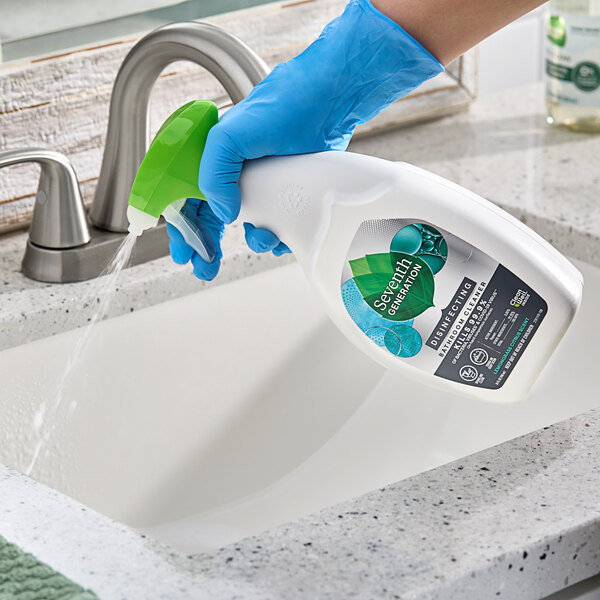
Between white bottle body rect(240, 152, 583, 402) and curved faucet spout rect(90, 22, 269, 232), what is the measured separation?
161 mm

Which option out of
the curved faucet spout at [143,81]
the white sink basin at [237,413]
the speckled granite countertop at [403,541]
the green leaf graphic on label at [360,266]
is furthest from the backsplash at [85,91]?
the speckled granite countertop at [403,541]

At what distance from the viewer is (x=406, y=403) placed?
0.98 metres

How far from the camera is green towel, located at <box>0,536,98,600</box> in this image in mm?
507

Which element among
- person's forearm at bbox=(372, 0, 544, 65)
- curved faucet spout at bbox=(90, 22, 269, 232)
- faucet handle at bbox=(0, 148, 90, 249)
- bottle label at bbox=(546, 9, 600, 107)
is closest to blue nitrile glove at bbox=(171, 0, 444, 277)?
person's forearm at bbox=(372, 0, 544, 65)

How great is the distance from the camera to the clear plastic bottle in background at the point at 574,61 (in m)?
1.14

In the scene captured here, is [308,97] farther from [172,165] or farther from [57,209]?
[57,209]

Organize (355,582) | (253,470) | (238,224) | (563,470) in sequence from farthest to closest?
1. (238,224)
2. (253,470)
3. (563,470)
4. (355,582)

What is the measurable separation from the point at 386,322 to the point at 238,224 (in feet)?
1.27

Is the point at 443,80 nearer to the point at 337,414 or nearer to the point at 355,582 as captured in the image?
the point at 337,414

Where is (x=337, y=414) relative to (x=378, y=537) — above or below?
below

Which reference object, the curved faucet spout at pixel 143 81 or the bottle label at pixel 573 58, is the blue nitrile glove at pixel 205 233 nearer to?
the curved faucet spout at pixel 143 81

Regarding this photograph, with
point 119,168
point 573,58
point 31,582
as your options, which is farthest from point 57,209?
point 573,58

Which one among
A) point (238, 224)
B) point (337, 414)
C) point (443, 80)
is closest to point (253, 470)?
point (337, 414)

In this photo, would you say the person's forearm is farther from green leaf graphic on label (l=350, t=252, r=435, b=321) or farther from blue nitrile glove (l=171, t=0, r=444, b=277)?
green leaf graphic on label (l=350, t=252, r=435, b=321)
